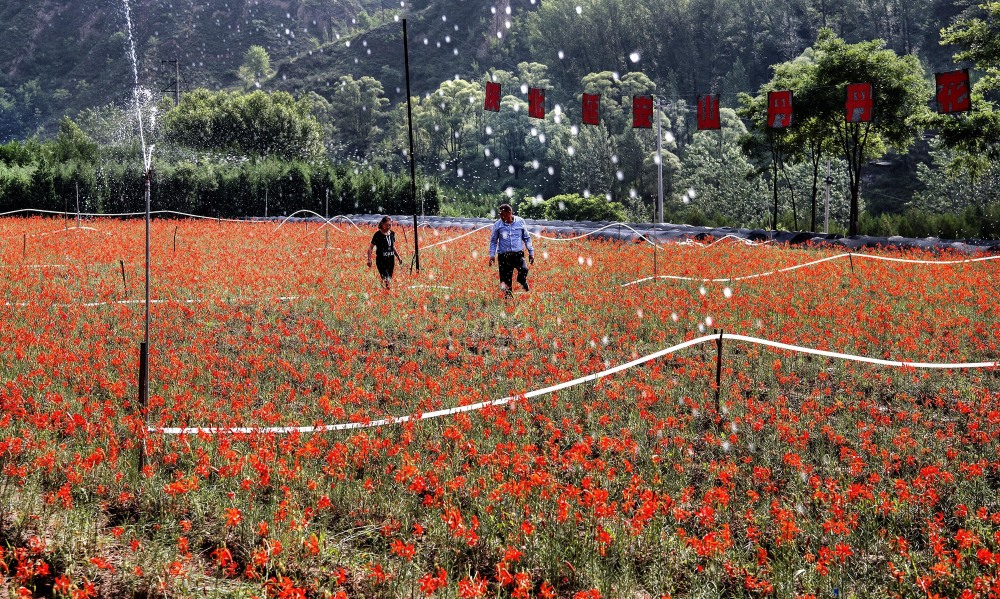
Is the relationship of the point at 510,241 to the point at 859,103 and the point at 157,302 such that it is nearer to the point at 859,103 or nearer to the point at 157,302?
the point at 157,302

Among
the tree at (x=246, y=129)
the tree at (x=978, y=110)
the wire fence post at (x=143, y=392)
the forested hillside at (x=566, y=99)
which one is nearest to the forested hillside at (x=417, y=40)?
the forested hillside at (x=566, y=99)

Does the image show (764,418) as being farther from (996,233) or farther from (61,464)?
(996,233)

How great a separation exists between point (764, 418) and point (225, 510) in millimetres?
4902

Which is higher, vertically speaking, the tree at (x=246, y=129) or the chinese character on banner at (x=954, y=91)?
the tree at (x=246, y=129)

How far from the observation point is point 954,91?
23.3m

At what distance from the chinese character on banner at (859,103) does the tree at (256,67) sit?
446 ft

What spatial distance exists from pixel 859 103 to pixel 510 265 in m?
19.3

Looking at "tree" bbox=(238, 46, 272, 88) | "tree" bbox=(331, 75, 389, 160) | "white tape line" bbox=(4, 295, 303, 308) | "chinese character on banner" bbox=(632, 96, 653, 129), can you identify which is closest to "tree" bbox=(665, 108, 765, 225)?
"chinese character on banner" bbox=(632, 96, 653, 129)

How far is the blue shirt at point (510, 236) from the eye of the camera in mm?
13539

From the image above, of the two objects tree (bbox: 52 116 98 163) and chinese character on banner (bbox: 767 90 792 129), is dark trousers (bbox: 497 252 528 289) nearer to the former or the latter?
chinese character on banner (bbox: 767 90 792 129)

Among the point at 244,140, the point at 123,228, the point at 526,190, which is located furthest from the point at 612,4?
the point at 123,228

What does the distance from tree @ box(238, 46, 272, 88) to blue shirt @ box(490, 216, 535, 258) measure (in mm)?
145632

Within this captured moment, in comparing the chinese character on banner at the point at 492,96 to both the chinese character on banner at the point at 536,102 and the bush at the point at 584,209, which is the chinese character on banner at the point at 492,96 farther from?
the bush at the point at 584,209

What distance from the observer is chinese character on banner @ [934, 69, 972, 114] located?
23000mm
